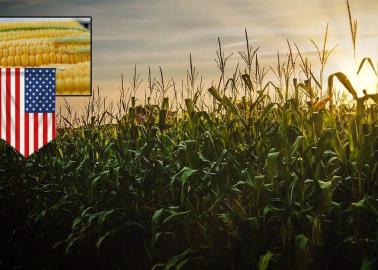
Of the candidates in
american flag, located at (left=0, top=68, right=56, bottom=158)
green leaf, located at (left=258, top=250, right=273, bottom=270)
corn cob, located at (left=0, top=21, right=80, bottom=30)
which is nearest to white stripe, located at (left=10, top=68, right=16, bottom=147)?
american flag, located at (left=0, top=68, right=56, bottom=158)

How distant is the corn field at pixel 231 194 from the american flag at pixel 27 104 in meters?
1.62

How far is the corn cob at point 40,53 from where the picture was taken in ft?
53.7

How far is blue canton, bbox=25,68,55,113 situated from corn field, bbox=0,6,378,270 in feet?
5.97

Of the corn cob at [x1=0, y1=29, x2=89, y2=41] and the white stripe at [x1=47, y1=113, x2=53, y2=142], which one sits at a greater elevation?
the corn cob at [x1=0, y1=29, x2=89, y2=41]

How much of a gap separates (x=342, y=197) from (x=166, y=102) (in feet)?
6.36

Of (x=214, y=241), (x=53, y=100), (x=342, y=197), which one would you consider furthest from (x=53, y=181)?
(x=342, y=197)

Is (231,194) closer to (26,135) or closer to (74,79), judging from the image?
(26,135)

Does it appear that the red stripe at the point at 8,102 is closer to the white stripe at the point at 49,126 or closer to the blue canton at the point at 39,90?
the blue canton at the point at 39,90

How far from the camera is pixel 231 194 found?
153 inches

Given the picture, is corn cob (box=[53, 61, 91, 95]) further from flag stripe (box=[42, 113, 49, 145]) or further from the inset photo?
flag stripe (box=[42, 113, 49, 145])

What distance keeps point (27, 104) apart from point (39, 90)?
0.73 feet

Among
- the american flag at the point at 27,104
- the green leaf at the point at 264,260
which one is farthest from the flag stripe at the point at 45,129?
the green leaf at the point at 264,260

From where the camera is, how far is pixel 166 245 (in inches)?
170

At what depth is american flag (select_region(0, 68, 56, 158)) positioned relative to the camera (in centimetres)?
750
